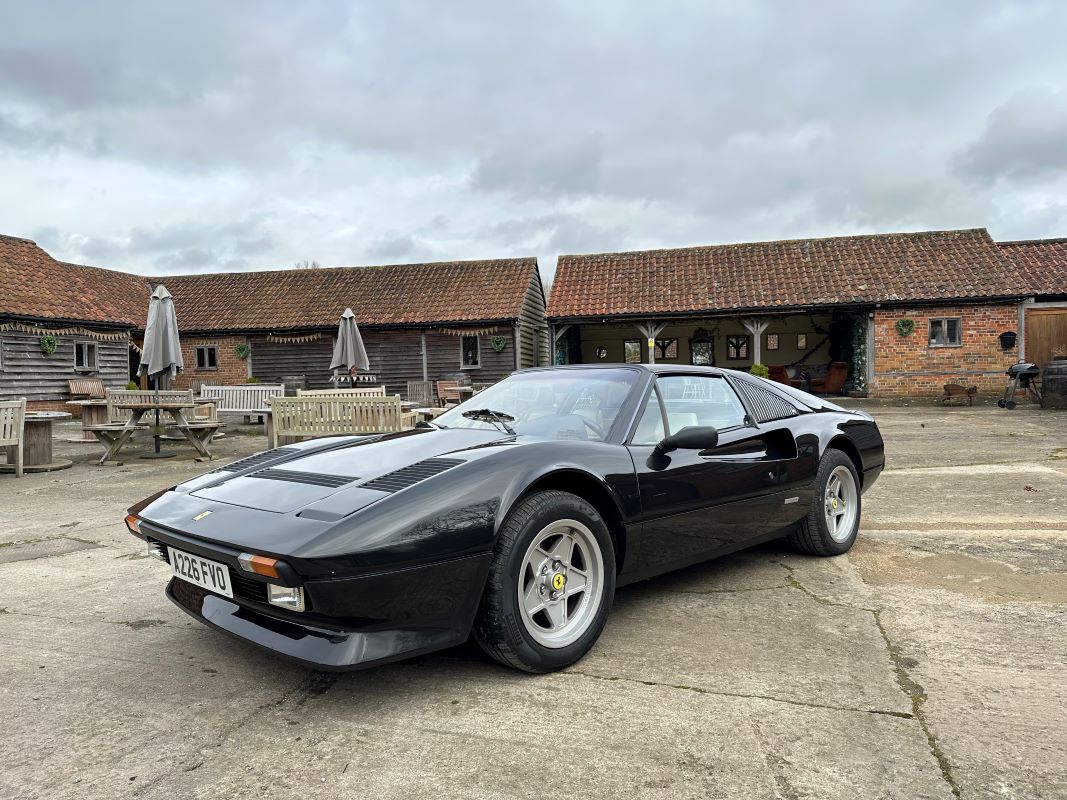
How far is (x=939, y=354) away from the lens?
19.2 m

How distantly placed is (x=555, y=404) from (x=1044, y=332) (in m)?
22.0

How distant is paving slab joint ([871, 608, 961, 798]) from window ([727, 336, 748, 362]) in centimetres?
2398

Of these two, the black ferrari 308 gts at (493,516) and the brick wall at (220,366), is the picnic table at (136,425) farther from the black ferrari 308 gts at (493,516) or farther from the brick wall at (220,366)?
the brick wall at (220,366)

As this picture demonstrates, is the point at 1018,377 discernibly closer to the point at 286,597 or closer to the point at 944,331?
the point at 944,331

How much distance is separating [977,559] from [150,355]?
10589mm

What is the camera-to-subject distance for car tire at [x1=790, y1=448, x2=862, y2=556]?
156 inches

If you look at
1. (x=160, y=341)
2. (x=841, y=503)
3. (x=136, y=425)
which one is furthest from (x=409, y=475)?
(x=160, y=341)

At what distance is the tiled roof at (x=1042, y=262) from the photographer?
20547mm

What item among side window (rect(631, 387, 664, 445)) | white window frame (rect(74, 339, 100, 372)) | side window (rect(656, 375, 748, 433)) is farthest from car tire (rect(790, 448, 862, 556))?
white window frame (rect(74, 339, 100, 372))

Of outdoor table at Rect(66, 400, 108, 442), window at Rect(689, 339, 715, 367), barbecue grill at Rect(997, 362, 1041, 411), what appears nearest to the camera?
outdoor table at Rect(66, 400, 108, 442)

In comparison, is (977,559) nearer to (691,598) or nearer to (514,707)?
(691,598)

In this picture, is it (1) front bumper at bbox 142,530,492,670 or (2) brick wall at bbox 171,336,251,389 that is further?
(2) brick wall at bbox 171,336,251,389

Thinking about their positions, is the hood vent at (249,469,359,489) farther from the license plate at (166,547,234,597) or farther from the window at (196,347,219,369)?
the window at (196,347,219,369)

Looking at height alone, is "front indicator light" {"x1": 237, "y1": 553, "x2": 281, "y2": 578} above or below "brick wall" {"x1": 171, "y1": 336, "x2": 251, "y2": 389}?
below
